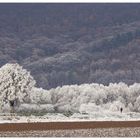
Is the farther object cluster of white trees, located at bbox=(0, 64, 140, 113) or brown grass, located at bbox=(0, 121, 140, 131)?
cluster of white trees, located at bbox=(0, 64, 140, 113)

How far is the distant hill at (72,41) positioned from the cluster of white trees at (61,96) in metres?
0.19

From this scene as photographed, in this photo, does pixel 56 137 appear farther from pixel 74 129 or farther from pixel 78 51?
pixel 78 51

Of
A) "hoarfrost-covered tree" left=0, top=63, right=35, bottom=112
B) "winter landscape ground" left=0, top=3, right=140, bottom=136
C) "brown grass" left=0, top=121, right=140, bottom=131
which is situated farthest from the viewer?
"hoarfrost-covered tree" left=0, top=63, right=35, bottom=112

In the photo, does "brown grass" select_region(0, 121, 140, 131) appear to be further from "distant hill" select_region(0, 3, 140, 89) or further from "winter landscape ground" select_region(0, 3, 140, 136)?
"distant hill" select_region(0, 3, 140, 89)

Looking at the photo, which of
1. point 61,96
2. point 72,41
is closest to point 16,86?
point 61,96

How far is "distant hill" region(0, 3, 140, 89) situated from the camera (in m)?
27.8

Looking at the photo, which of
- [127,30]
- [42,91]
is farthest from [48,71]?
[127,30]

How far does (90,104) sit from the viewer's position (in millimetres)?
27641

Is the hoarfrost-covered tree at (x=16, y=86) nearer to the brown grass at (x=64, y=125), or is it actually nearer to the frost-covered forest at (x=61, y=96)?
the frost-covered forest at (x=61, y=96)

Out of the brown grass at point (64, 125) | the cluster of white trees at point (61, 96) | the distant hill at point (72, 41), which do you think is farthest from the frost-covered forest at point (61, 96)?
the brown grass at point (64, 125)

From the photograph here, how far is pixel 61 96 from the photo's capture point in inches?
1089

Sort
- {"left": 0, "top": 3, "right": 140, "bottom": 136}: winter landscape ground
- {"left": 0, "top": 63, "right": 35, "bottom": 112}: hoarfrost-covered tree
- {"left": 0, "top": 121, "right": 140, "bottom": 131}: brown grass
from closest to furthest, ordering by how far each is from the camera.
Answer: {"left": 0, "top": 121, "right": 140, "bottom": 131}: brown grass, {"left": 0, "top": 3, "right": 140, "bottom": 136}: winter landscape ground, {"left": 0, "top": 63, "right": 35, "bottom": 112}: hoarfrost-covered tree

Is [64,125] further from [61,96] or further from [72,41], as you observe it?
[72,41]

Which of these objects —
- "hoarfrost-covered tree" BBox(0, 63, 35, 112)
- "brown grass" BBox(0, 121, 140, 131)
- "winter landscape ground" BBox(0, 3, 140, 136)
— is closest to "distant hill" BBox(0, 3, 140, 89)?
"winter landscape ground" BBox(0, 3, 140, 136)
